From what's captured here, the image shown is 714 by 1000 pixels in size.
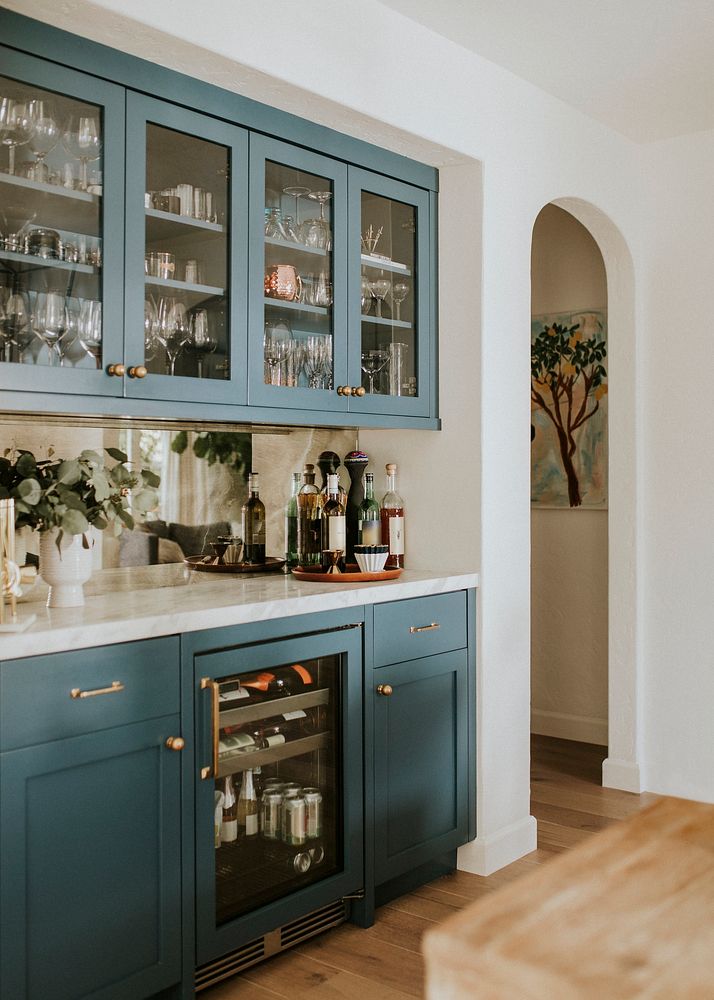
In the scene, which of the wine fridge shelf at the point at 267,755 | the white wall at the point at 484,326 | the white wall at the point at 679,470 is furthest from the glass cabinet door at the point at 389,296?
the white wall at the point at 679,470

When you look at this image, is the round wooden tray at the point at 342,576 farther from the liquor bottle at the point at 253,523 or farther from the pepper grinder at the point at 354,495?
the pepper grinder at the point at 354,495

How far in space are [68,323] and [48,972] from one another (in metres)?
1.43

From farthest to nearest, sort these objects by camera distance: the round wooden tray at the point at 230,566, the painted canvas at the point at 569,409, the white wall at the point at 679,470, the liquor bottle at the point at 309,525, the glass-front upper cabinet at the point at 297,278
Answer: the painted canvas at the point at 569,409, the white wall at the point at 679,470, the liquor bottle at the point at 309,525, the round wooden tray at the point at 230,566, the glass-front upper cabinet at the point at 297,278

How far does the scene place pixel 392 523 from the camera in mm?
3406

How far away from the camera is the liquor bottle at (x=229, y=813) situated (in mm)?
2490

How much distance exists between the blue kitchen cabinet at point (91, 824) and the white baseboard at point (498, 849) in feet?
4.18

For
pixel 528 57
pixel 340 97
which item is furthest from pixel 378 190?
pixel 528 57

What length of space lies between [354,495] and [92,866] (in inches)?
66.7

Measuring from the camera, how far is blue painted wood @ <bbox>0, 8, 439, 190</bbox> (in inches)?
85.3

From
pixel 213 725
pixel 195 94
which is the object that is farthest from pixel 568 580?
pixel 195 94

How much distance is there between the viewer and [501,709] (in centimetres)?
339

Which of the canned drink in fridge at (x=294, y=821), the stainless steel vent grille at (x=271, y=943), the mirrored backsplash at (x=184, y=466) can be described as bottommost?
the stainless steel vent grille at (x=271, y=943)

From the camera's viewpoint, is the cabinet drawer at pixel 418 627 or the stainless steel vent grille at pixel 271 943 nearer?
the stainless steel vent grille at pixel 271 943

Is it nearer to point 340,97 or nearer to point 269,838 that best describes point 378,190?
point 340,97
